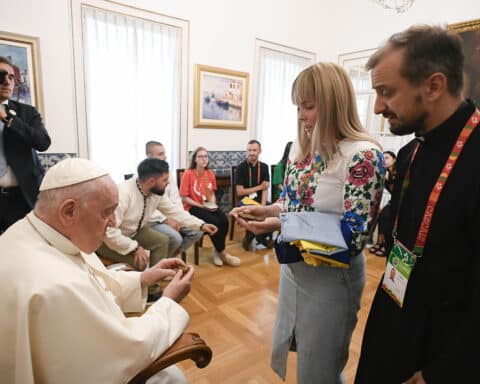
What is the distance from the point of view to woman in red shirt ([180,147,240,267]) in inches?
150

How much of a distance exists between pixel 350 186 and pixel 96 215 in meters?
0.90

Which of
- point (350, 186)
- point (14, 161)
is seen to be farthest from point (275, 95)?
point (350, 186)

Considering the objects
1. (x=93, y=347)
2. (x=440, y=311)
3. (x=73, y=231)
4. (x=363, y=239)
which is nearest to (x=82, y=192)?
(x=73, y=231)

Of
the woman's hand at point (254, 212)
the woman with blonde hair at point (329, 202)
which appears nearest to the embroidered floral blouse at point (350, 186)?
the woman with blonde hair at point (329, 202)

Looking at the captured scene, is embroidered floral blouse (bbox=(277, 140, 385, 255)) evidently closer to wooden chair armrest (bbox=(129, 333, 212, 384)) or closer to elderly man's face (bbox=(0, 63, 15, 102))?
wooden chair armrest (bbox=(129, 333, 212, 384))

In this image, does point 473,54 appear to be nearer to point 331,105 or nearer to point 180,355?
point 331,105

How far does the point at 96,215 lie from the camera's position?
→ 1.15 meters

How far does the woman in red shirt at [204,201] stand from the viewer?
3.81m

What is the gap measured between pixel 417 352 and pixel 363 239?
368mm

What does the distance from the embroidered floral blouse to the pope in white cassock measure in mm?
729

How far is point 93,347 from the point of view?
40.4 inches

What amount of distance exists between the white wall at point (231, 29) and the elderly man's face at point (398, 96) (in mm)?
3724

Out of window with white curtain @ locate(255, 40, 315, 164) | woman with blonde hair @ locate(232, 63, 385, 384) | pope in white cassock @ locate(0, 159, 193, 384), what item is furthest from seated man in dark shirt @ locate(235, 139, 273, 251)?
pope in white cassock @ locate(0, 159, 193, 384)

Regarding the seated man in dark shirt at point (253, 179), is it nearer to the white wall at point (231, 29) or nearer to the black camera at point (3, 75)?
the white wall at point (231, 29)
